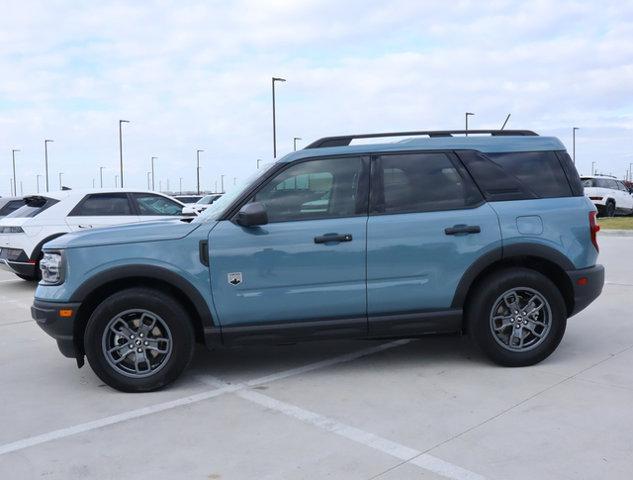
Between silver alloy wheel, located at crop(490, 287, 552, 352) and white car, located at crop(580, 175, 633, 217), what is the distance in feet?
68.5

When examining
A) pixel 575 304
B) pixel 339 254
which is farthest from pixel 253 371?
pixel 575 304

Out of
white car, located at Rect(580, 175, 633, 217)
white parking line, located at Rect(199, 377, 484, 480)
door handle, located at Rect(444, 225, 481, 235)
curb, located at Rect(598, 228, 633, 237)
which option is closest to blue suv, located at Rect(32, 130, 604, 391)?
door handle, located at Rect(444, 225, 481, 235)

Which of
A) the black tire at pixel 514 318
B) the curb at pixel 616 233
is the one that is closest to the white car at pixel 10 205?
the black tire at pixel 514 318

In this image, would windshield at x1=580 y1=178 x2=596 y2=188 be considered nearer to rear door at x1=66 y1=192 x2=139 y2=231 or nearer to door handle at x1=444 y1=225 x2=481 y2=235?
rear door at x1=66 y1=192 x2=139 y2=231

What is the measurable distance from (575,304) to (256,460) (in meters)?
3.10

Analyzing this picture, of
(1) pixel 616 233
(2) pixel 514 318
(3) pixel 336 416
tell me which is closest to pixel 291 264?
(3) pixel 336 416

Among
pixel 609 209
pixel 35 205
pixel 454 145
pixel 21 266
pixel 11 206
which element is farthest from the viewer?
pixel 609 209

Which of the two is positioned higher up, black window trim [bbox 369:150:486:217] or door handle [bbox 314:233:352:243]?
black window trim [bbox 369:150:486:217]

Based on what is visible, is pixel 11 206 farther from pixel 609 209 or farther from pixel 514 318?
pixel 609 209

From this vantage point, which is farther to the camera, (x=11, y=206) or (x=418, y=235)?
(x=11, y=206)

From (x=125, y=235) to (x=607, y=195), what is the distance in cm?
2372

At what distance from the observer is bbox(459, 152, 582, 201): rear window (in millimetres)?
5094

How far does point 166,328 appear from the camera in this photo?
183 inches

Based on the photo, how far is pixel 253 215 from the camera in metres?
4.56
